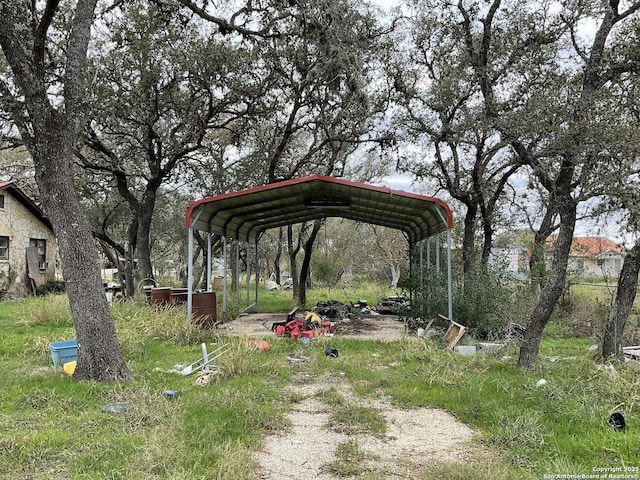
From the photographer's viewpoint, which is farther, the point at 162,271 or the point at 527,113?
the point at 162,271

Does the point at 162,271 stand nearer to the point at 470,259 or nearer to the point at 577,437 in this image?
the point at 470,259

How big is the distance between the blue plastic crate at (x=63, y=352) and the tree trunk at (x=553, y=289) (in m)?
6.10

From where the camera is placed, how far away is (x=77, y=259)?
231 inches

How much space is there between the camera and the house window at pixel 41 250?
1952 centimetres

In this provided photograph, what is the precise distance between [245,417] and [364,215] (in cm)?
1017

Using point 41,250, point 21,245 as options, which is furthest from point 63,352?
point 41,250

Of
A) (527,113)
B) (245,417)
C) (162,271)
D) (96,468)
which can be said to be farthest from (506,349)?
(162,271)

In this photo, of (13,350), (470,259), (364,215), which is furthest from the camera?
(364,215)

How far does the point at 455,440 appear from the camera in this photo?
443cm

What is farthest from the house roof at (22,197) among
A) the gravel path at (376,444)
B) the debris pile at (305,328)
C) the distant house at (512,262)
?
the gravel path at (376,444)

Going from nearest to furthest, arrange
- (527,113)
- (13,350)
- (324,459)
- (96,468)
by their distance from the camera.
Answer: (96,468) → (324,459) → (527,113) → (13,350)

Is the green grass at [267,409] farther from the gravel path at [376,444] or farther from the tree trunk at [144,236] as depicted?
the tree trunk at [144,236]

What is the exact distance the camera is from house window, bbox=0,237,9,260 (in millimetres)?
17766

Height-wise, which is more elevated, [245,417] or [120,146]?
[120,146]
